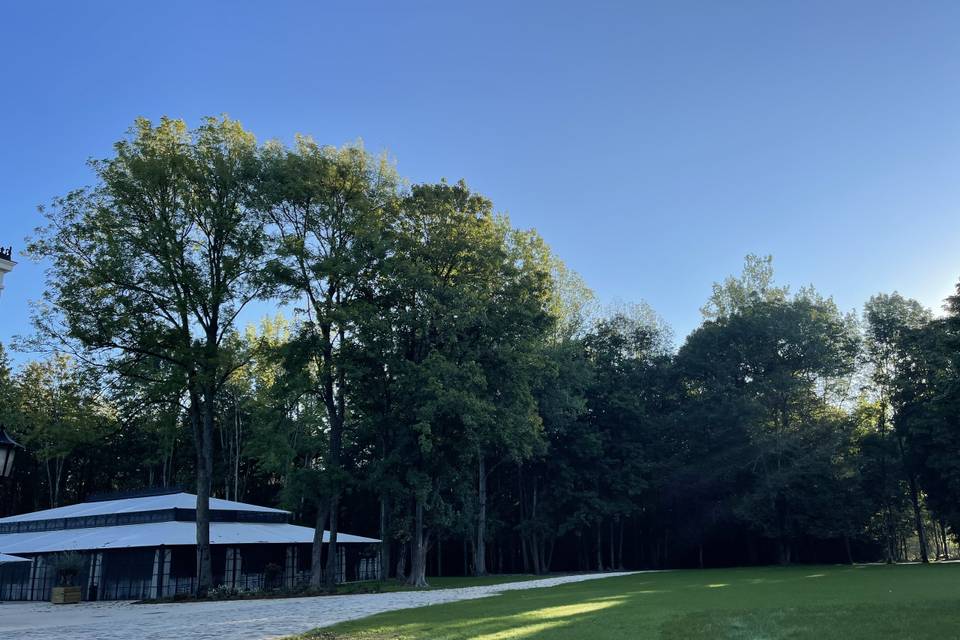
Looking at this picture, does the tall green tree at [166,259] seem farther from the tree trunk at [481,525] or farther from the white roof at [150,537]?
the tree trunk at [481,525]

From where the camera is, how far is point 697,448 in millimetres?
52250

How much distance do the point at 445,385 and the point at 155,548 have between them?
14578 millimetres

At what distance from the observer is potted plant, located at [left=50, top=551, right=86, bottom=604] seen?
30922 millimetres

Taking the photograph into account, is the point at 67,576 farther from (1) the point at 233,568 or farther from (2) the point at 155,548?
(1) the point at 233,568

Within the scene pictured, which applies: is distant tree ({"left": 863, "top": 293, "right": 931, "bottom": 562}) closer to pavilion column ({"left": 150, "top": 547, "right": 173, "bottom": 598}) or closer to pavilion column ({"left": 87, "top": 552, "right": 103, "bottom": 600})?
pavilion column ({"left": 150, "top": 547, "right": 173, "bottom": 598})

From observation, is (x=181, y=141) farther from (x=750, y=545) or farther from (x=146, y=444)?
(x=750, y=545)

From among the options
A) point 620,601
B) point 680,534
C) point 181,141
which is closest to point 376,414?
point 181,141

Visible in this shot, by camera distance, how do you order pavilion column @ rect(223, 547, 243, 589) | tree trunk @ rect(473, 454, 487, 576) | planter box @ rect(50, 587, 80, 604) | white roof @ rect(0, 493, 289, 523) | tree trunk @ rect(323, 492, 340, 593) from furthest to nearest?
tree trunk @ rect(473, 454, 487, 576), white roof @ rect(0, 493, 289, 523), pavilion column @ rect(223, 547, 243, 589), tree trunk @ rect(323, 492, 340, 593), planter box @ rect(50, 587, 80, 604)

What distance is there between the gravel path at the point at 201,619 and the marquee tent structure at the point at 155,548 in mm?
5319

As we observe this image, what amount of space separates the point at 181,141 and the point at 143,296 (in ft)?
23.3

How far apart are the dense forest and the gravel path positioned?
6.44 m

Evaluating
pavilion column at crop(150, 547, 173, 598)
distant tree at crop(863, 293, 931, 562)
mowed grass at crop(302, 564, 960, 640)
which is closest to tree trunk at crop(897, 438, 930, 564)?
distant tree at crop(863, 293, 931, 562)

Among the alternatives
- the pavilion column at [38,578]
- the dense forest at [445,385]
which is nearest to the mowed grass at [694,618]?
the dense forest at [445,385]

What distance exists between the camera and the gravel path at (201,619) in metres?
15.3
